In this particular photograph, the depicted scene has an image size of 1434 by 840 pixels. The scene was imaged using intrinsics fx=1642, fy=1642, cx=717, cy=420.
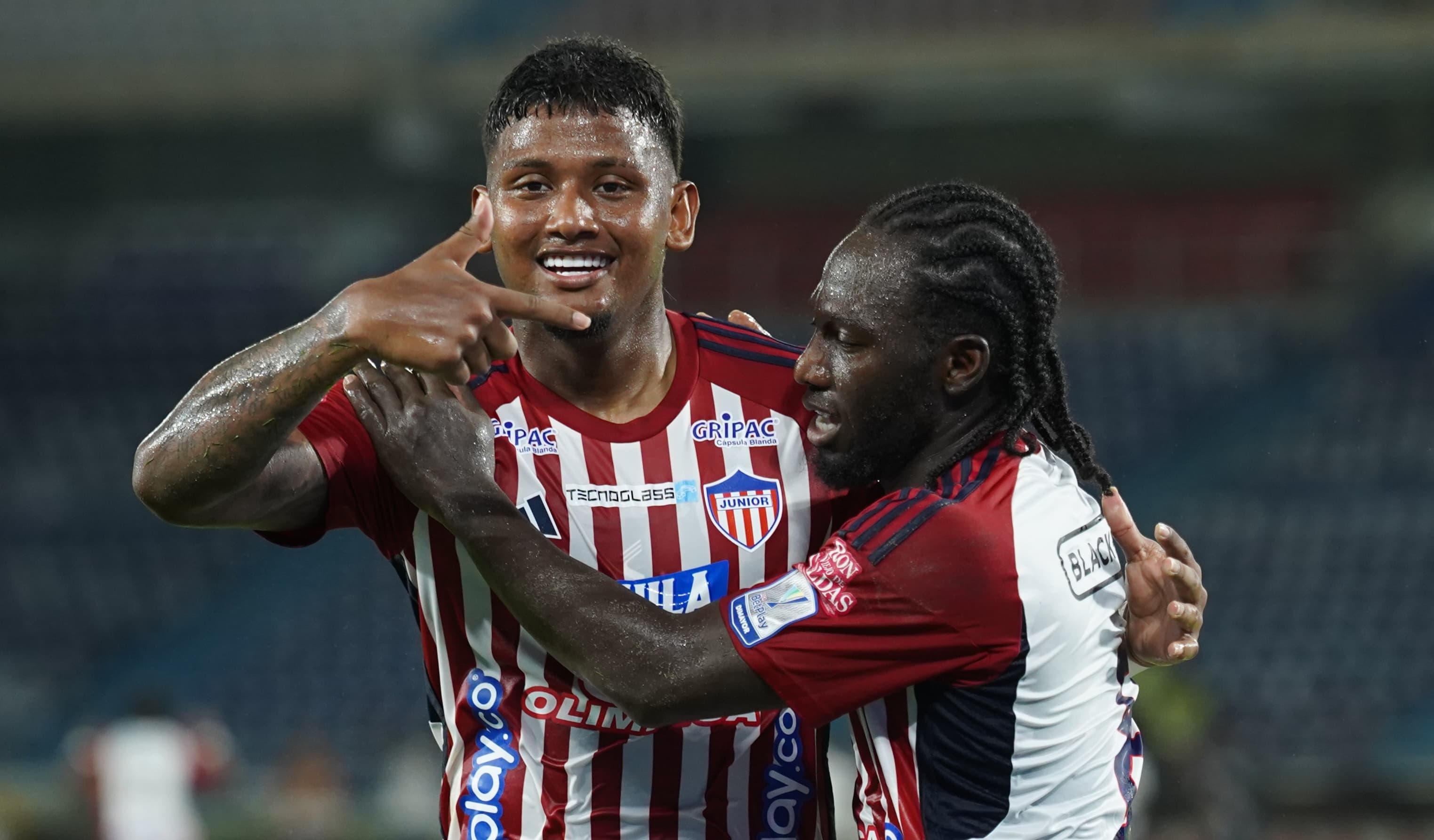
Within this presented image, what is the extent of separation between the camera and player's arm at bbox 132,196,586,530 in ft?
8.57

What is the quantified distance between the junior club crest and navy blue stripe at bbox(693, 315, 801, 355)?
0.37 m

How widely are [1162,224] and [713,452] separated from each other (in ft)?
47.6

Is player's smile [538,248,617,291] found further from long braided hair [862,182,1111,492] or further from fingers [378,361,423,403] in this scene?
long braided hair [862,182,1111,492]

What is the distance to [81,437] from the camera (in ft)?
52.3

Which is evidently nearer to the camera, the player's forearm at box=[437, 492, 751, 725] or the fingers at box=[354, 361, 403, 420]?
the player's forearm at box=[437, 492, 751, 725]

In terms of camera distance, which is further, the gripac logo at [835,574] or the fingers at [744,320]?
the fingers at [744,320]

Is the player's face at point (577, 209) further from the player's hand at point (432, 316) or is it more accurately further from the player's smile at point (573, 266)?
the player's hand at point (432, 316)

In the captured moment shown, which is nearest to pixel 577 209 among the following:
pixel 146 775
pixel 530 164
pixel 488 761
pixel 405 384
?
pixel 530 164

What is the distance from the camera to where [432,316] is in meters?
2.61

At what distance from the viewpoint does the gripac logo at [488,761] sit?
3254 mm

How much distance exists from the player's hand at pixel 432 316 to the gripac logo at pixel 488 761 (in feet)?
2.67

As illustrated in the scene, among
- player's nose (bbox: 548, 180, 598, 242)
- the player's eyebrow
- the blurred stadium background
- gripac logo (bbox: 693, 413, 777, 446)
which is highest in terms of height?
the blurred stadium background

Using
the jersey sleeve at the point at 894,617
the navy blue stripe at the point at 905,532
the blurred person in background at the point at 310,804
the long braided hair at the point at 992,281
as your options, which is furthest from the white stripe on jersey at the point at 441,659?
the blurred person in background at the point at 310,804

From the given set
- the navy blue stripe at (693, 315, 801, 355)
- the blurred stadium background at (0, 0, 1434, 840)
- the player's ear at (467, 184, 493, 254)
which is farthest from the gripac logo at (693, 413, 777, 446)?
the blurred stadium background at (0, 0, 1434, 840)
